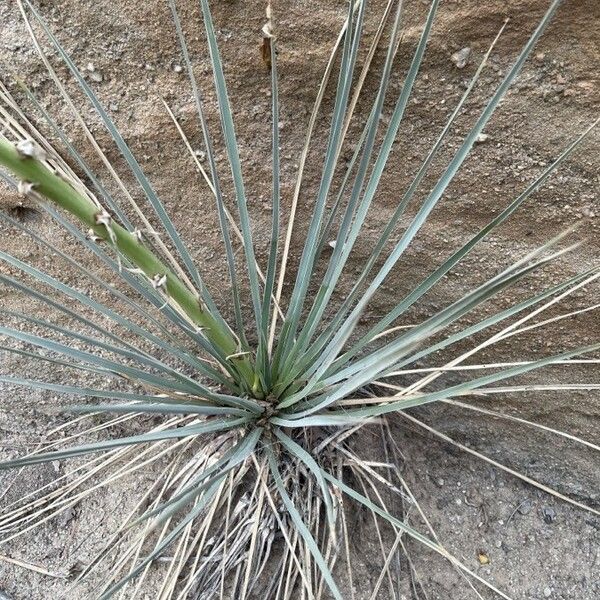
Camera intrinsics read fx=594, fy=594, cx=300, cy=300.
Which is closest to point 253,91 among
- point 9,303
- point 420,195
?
point 420,195

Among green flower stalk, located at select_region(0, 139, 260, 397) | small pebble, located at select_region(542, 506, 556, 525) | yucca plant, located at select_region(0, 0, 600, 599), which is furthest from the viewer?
small pebble, located at select_region(542, 506, 556, 525)

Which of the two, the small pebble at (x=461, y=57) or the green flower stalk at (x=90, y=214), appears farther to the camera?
the small pebble at (x=461, y=57)

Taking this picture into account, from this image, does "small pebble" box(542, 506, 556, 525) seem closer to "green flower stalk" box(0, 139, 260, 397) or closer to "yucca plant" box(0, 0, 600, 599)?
"yucca plant" box(0, 0, 600, 599)

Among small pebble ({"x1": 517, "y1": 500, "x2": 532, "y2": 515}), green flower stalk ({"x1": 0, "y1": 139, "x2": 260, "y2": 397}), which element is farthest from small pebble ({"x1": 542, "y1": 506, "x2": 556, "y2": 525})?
green flower stalk ({"x1": 0, "y1": 139, "x2": 260, "y2": 397})

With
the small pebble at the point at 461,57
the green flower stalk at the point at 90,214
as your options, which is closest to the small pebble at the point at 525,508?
the green flower stalk at the point at 90,214

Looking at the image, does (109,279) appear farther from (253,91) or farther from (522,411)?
(522,411)

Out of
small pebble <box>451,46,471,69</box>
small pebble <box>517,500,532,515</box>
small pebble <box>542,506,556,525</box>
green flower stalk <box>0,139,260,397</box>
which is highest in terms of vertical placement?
green flower stalk <box>0,139,260,397</box>

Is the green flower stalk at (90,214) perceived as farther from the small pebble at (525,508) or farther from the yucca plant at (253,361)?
the small pebble at (525,508)
